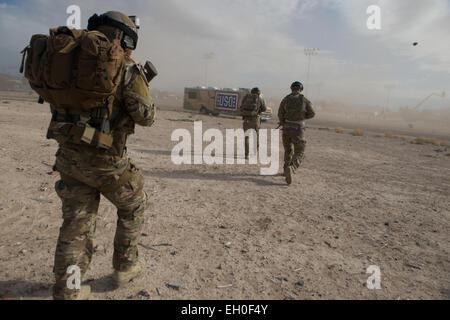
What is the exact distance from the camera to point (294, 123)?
6.02m

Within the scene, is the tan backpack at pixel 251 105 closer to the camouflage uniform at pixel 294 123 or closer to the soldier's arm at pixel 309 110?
the camouflage uniform at pixel 294 123

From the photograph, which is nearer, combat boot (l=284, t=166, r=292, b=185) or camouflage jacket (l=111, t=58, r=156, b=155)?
camouflage jacket (l=111, t=58, r=156, b=155)

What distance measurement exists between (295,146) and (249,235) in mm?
3166

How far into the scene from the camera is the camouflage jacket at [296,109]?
5.94 metres

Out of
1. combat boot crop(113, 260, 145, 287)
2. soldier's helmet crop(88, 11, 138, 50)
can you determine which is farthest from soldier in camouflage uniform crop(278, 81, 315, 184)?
soldier's helmet crop(88, 11, 138, 50)

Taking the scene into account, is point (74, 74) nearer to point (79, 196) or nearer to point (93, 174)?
point (93, 174)

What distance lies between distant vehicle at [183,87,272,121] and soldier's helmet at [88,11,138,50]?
73.8ft

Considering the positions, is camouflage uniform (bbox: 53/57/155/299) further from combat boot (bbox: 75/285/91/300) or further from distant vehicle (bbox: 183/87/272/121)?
distant vehicle (bbox: 183/87/272/121)

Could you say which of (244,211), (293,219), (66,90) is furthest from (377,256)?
(66,90)

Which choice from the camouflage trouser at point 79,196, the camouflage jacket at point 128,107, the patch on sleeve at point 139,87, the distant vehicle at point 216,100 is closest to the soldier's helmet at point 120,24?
the camouflage jacket at point 128,107

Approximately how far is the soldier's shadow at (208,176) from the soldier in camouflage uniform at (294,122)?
55 centimetres

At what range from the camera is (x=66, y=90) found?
1.77 meters

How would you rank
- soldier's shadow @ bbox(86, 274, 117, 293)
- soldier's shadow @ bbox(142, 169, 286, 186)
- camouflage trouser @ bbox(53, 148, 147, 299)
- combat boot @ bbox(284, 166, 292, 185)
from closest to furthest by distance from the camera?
camouflage trouser @ bbox(53, 148, 147, 299)
soldier's shadow @ bbox(86, 274, 117, 293)
combat boot @ bbox(284, 166, 292, 185)
soldier's shadow @ bbox(142, 169, 286, 186)

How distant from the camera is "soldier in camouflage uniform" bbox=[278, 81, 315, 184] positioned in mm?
5934
